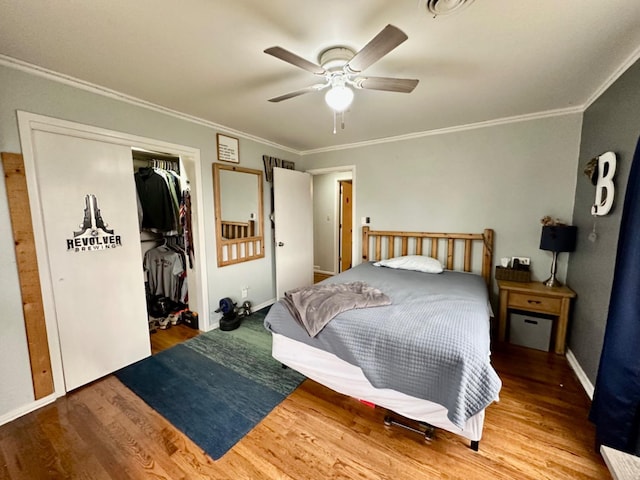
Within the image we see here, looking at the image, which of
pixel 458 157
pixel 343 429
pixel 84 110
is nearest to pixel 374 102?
pixel 458 157

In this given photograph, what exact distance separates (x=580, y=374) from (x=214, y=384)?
118 inches

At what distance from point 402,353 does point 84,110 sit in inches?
113

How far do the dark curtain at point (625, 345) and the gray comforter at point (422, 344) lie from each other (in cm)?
59

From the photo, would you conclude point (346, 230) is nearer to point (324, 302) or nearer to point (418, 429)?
point (324, 302)

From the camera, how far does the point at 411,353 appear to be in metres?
1.45

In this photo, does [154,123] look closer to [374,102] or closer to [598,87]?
[374,102]

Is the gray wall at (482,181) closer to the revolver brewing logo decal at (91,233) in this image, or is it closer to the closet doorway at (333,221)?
the closet doorway at (333,221)

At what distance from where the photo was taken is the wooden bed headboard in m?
2.94

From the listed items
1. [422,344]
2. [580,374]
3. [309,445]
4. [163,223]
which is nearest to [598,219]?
[580,374]

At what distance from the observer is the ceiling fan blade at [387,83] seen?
153 cm

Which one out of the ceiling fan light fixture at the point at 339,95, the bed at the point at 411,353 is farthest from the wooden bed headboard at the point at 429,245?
the ceiling fan light fixture at the point at 339,95

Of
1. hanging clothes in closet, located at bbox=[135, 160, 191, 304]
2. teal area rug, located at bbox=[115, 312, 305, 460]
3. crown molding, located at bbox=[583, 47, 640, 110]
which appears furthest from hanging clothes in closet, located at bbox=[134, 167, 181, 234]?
crown molding, located at bbox=[583, 47, 640, 110]

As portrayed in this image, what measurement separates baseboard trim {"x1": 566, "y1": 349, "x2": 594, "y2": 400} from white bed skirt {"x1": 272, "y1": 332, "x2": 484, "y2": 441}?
1203 millimetres

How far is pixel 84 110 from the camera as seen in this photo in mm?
1983
